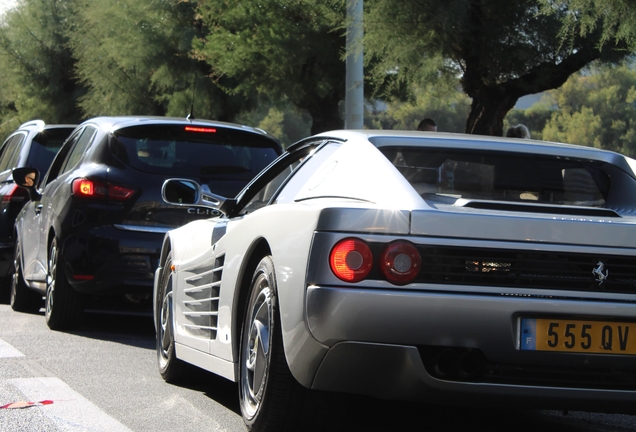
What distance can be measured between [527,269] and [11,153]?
33.3 ft

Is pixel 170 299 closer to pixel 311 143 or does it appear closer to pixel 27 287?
pixel 311 143

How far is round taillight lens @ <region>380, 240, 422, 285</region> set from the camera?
417cm

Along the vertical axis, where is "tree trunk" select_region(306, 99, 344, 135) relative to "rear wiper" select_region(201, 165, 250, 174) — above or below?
above

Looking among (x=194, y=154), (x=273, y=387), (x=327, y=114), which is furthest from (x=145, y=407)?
(x=327, y=114)

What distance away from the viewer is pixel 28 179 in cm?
1093

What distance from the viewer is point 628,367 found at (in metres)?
4.31

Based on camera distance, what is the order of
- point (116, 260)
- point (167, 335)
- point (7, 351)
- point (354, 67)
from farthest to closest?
point (354, 67), point (116, 260), point (7, 351), point (167, 335)

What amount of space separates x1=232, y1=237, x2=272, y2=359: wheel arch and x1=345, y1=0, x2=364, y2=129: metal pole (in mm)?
9294

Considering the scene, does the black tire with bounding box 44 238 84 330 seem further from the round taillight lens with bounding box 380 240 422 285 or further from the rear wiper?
the round taillight lens with bounding box 380 240 422 285

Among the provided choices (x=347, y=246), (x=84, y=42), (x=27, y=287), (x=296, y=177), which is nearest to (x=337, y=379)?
(x=347, y=246)

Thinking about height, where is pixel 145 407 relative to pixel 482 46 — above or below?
below

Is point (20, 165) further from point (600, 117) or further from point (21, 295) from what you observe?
point (600, 117)

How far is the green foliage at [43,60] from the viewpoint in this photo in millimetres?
47719

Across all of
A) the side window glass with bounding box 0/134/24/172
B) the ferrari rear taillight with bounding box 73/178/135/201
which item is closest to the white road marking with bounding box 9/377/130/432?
the ferrari rear taillight with bounding box 73/178/135/201
